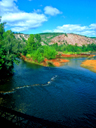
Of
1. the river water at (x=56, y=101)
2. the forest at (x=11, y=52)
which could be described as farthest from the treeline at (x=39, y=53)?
the river water at (x=56, y=101)

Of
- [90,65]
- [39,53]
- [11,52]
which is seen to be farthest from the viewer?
[39,53]

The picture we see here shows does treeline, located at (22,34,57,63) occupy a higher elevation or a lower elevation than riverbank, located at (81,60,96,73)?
higher

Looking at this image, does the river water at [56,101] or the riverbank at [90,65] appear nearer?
the river water at [56,101]

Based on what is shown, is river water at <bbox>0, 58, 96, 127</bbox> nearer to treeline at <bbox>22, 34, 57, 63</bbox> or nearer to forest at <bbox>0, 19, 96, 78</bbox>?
forest at <bbox>0, 19, 96, 78</bbox>

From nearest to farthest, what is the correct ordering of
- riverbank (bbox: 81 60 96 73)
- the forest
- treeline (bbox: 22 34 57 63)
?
the forest → riverbank (bbox: 81 60 96 73) → treeline (bbox: 22 34 57 63)

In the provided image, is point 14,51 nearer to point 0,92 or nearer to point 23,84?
point 23,84

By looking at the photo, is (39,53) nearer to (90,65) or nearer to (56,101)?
(90,65)

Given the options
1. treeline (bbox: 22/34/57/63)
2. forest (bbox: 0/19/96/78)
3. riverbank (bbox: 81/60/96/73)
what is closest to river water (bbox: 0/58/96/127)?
forest (bbox: 0/19/96/78)

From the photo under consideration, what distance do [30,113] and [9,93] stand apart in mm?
9150

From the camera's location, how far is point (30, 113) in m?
17.7

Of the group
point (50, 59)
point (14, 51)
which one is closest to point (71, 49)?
point (50, 59)

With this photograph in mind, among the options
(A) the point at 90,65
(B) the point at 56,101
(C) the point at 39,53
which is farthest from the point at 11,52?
(A) the point at 90,65

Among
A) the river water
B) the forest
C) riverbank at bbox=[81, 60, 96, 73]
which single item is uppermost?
the forest

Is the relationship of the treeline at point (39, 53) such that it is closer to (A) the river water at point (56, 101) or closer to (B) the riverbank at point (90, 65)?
(B) the riverbank at point (90, 65)
